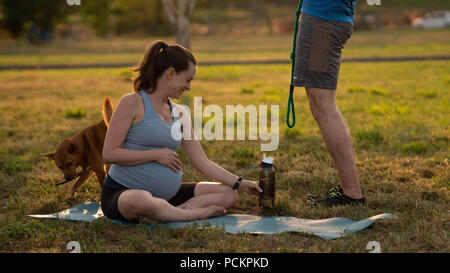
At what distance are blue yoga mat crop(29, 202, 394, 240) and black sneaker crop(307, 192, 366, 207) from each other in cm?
36

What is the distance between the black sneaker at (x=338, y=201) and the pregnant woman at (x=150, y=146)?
0.60m

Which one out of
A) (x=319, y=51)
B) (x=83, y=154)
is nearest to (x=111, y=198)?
(x=83, y=154)

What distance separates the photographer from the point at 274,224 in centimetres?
355

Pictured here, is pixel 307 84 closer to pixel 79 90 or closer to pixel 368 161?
pixel 368 161

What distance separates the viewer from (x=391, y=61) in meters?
17.8

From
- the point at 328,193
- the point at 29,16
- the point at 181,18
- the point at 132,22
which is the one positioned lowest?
the point at 328,193

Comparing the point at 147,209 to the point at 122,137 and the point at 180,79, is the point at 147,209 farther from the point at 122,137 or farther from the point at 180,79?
the point at 180,79

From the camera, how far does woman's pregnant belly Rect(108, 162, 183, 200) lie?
11.8 ft

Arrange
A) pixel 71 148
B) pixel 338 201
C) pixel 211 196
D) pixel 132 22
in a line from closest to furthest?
pixel 211 196
pixel 338 201
pixel 71 148
pixel 132 22

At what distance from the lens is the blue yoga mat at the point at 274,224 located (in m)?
3.37

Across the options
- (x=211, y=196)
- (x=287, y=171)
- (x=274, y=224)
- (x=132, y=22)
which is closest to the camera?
(x=274, y=224)

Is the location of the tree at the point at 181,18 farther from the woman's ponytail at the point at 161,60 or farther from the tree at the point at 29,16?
the tree at the point at 29,16
